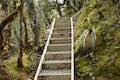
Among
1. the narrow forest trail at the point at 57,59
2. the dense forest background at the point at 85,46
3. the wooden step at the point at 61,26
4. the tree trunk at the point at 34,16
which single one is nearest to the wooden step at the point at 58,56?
the narrow forest trail at the point at 57,59

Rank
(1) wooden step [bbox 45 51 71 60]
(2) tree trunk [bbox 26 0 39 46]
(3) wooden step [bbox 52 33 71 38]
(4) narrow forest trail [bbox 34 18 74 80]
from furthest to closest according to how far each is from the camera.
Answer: (3) wooden step [bbox 52 33 71 38]
(2) tree trunk [bbox 26 0 39 46]
(1) wooden step [bbox 45 51 71 60]
(4) narrow forest trail [bbox 34 18 74 80]

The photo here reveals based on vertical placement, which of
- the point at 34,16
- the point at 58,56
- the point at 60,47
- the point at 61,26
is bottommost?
the point at 58,56

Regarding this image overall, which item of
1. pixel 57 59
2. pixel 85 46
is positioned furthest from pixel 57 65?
pixel 85 46

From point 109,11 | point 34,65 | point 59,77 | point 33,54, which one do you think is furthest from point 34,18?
point 59,77

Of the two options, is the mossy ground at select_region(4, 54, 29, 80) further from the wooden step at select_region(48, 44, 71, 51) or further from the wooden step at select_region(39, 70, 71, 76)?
the wooden step at select_region(48, 44, 71, 51)

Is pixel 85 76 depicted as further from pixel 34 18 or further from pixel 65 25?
pixel 65 25

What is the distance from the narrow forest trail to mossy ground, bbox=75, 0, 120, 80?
293 mm

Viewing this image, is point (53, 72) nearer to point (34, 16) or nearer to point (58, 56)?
point (58, 56)

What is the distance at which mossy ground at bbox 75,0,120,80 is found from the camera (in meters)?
5.06

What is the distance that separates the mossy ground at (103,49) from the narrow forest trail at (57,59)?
0.29 meters

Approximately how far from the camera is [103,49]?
19.0 feet

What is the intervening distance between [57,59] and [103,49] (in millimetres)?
1502

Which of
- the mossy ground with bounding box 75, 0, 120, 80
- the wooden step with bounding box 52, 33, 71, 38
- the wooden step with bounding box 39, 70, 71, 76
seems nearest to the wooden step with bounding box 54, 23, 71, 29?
the wooden step with bounding box 52, 33, 71, 38

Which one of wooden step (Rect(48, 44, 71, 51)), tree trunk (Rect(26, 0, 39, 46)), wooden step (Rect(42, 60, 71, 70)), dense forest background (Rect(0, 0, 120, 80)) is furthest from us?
tree trunk (Rect(26, 0, 39, 46))
